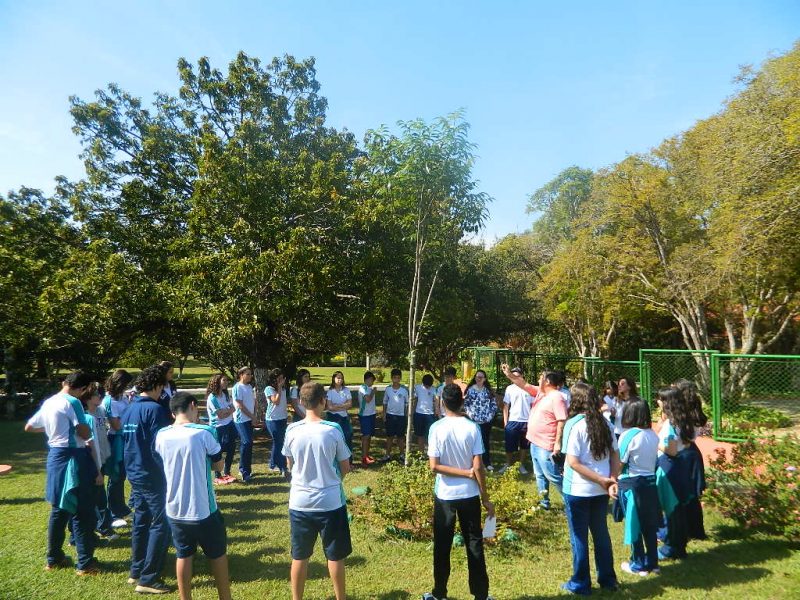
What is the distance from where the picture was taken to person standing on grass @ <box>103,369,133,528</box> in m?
6.17

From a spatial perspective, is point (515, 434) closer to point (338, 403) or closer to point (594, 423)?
point (338, 403)

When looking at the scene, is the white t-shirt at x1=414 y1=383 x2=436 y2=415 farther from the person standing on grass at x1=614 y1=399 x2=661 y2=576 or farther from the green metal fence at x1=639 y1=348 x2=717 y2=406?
the person standing on grass at x1=614 y1=399 x2=661 y2=576

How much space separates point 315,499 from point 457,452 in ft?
3.58

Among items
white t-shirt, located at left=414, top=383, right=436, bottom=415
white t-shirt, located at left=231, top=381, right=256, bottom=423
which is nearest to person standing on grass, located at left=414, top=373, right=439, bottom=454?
white t-shirt, located at left=414, top=383, right=436, bottom=415

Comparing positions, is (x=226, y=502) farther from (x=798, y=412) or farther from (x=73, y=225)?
(x=798, y=412)

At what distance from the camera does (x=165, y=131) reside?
1263 cm

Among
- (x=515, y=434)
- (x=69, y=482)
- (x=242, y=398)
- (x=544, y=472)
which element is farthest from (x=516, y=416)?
(x=69, y=482)

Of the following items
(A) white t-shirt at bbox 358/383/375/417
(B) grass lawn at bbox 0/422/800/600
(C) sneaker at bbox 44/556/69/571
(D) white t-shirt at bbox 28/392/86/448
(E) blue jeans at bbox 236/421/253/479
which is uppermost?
(D) white t-shirt at bbox 28/392/86/448

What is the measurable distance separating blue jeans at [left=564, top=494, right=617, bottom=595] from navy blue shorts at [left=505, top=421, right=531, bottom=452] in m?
3.69

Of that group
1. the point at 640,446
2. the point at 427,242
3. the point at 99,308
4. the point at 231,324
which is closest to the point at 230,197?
the point at 231,324

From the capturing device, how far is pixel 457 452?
12.7ft

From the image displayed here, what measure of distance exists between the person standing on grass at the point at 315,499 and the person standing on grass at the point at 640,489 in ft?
8.48

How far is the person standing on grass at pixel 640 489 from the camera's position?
4.61 m

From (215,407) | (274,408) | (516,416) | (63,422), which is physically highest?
(63,422)
